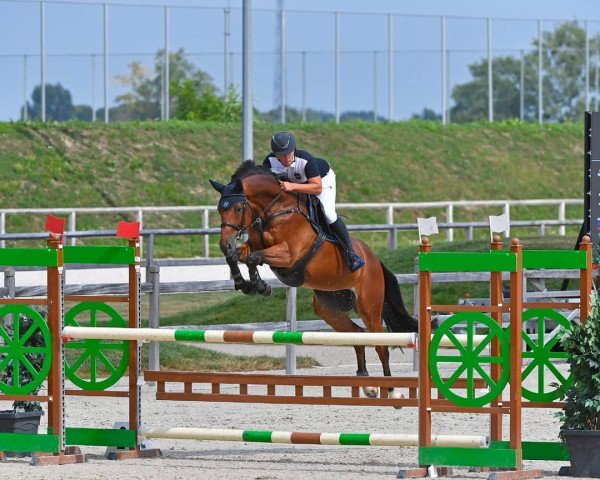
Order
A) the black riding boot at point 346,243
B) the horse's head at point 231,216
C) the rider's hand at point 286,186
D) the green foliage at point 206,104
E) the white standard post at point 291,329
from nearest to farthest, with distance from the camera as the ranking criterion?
1. the horse's head at point 231,216
2. the rider's hand at point 286,186
3. the black riding boot at point 346,243
4. the white standard post at point 291,329
5. the green foliage at point 206,104

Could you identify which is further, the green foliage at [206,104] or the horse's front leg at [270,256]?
the green foliage at [206,104]

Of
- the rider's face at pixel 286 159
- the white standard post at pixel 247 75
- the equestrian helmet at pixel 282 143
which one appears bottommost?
the rider's face at pixel 286 159

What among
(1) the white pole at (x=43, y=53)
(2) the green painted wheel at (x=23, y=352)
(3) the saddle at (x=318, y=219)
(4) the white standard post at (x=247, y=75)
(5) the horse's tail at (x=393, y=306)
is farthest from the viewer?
(1) the white pole at (x=43, y=53)

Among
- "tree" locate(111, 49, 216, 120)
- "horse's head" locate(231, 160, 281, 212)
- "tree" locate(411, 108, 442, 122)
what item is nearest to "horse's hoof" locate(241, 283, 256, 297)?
"horse's head" locate(231, 160, 281, 212)

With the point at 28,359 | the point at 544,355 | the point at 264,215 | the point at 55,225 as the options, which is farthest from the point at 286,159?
the point at 544,355

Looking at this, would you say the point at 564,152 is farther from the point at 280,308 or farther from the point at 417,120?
the point at 280,308

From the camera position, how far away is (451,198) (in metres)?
39.0

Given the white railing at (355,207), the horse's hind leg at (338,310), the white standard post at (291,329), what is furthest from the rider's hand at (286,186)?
the white railing at (355,207)

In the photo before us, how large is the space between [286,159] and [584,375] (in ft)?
10.9

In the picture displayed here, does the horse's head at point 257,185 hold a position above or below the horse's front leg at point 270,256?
above

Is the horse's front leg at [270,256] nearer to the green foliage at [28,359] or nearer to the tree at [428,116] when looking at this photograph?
the green foliage at [28,359]

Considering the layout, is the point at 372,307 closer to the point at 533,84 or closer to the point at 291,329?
the point at 291,329

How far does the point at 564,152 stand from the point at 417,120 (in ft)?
15.9

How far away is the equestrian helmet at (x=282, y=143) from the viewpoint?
1036cm
